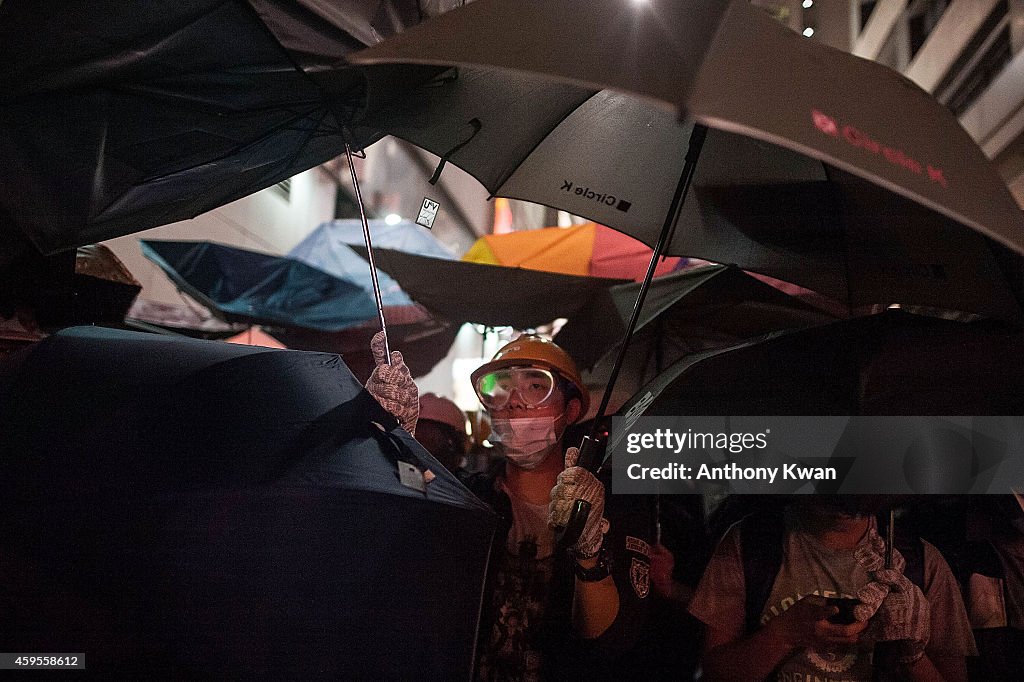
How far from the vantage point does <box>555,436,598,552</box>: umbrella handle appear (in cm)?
215

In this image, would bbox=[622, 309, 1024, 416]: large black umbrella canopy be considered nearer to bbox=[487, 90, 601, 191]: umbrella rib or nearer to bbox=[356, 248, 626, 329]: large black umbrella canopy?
bbox=[487, 90, 601, 191]: umbrella rib

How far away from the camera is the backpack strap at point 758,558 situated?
241 centimetres

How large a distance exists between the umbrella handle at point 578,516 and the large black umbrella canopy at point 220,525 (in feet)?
1.58

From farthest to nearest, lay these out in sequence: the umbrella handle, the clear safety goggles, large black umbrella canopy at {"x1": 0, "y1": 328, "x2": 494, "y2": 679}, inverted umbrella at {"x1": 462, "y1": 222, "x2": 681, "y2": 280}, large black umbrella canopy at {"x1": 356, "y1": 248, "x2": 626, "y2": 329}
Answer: inverted umbrella at {"x1": 462, "y1": 222, "x2": 681, "y2": 280}, large black umbrella canopy at {"x1": 356, "y1": 248, "x2": 626, "y2": 329}, the clear safety goggles, the umbrella handle, large black umbrella canopy at {"x1": 0, "y1": 328, "x2": 494, "y2": 679}

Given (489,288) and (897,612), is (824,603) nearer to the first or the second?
(897,612)

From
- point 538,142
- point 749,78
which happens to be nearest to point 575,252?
point 538,142

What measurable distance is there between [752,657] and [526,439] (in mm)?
1106

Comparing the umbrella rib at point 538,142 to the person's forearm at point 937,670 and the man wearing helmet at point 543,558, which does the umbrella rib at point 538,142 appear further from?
the person's forearm at point 937,670

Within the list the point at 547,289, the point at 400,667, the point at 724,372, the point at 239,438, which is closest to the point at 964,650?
the point at 724,372

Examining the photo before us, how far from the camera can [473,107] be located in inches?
103

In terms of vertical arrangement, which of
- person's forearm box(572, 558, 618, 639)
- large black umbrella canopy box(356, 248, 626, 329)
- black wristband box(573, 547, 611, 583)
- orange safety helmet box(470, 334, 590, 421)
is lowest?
person's forearm box(572, 558, 618, 639)

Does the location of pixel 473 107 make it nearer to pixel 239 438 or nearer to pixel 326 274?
pixel 239 438

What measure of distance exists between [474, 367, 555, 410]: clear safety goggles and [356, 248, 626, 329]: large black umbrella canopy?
240cm

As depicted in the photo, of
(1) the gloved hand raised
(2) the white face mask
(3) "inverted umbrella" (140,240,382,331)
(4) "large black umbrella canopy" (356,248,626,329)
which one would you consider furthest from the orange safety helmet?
(3) "inverted umbrella" (140,240,382,331)
